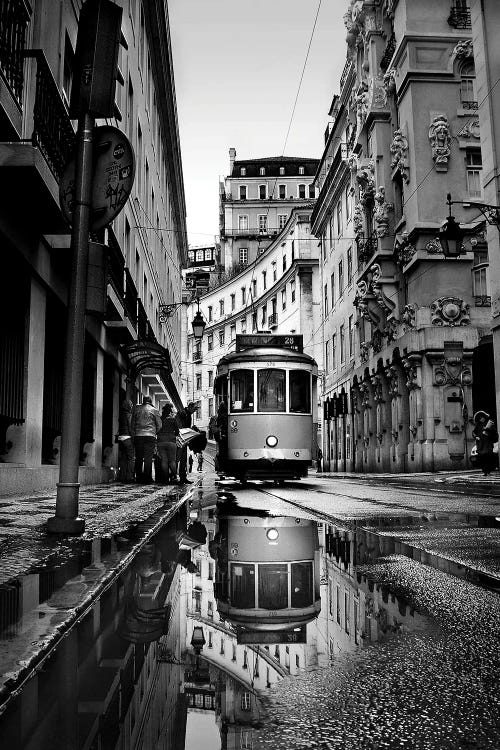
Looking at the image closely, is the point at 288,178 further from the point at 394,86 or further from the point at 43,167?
the point at 43,167

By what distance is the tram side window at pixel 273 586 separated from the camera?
11.5 ft

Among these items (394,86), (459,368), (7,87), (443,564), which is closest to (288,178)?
(394,86)

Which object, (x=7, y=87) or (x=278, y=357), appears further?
(x=278, y=357)

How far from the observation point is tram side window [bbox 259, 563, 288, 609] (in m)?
3.52

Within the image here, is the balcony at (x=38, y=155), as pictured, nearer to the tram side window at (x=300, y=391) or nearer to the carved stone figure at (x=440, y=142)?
the tram side window at (x=300, y=391)

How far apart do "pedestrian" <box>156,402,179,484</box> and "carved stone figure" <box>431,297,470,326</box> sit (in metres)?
14.8

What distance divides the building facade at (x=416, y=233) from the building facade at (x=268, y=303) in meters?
10.9

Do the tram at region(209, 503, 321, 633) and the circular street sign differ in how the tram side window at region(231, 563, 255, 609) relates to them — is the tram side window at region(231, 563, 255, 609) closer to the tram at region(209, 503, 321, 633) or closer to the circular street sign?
the tram at region(209, 503, 321, 633)

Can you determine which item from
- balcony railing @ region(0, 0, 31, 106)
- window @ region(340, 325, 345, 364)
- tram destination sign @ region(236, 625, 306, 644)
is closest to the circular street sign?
tram destination sign @ region(236, 625, 306, 644)

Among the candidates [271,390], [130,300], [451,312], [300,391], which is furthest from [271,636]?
[451,312]

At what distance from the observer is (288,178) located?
311 feet

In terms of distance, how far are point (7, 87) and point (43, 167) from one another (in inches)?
41.1

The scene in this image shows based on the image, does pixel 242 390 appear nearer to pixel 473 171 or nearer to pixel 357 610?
pixel 357 610

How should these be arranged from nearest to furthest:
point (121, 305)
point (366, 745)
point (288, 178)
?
point (366, 745)
point (121, 305)
point (288, 178)
